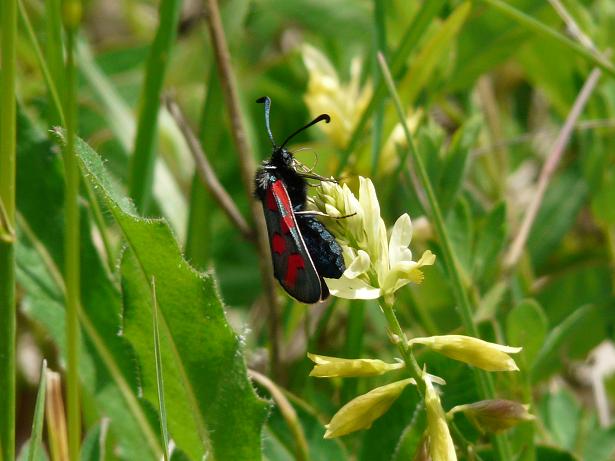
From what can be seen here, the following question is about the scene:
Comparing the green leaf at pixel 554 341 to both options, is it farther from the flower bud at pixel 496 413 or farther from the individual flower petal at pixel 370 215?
the individual flower petal at pixel 370 215

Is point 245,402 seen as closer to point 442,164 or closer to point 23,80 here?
point 442,164

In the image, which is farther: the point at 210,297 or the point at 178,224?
the point at 178,224

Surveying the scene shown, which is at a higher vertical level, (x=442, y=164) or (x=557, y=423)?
(x=442, y=164)

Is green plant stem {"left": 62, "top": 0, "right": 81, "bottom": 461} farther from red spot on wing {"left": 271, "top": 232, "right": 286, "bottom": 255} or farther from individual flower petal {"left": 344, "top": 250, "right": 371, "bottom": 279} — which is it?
individual flower petal {"left": 344, "top": 250, "right": 371, "bottom": 279}

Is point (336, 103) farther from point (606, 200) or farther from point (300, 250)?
point (300, 250)

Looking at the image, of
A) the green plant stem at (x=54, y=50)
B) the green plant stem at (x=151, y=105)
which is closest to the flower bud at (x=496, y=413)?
the green plant stem at (x=54, y=50)

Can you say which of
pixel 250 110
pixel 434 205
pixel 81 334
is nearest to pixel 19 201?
pixel 81 334

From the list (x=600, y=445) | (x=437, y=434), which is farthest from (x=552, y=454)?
(x=437, y=434)
